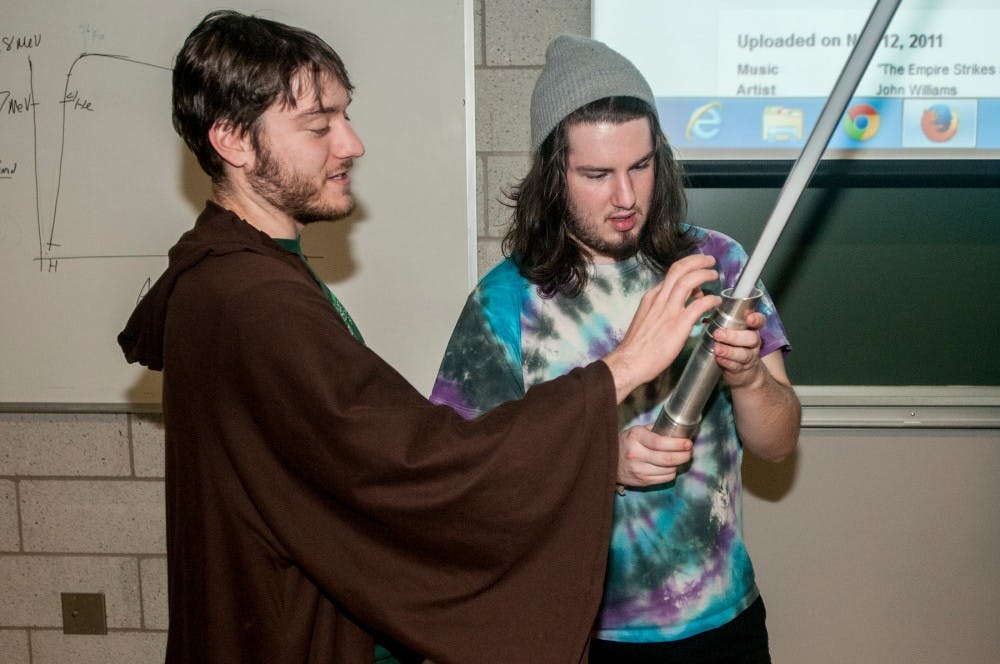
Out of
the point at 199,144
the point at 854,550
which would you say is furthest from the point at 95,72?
the point at 854,550

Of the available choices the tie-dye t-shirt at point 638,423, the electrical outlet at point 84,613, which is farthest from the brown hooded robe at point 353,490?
the electrical outlet at point 84,613

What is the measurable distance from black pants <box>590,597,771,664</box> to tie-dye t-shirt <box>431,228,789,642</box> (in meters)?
0.01

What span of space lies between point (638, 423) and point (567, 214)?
32 cm

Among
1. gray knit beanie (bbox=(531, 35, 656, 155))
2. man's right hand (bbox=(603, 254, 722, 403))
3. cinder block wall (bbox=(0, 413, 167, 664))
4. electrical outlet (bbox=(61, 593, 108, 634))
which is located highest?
gray knit beanie (bbox=(531, 35, 656, 155))

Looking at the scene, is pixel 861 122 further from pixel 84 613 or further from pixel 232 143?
pixel 84 613

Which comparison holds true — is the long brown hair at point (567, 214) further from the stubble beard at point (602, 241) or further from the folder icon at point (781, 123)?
the folder icon at point (781, 123)

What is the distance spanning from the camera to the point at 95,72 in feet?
6.29

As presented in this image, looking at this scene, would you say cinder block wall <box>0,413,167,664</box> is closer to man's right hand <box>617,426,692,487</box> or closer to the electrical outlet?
the electrical outlet

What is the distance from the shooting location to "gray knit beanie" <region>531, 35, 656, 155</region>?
1223mm

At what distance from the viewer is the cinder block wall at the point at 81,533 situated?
206 cm

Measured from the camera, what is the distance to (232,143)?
1.11m

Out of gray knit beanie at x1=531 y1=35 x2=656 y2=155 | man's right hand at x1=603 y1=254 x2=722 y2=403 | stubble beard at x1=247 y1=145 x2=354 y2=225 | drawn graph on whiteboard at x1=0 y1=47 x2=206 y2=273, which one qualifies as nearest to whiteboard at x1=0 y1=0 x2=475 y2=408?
drawn graph on whiteboard at x1=0 y1=47 x2=206 y2=273

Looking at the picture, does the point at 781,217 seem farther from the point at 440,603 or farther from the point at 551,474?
Answer: the point at 440,603

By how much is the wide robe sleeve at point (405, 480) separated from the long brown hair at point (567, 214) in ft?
1.29
